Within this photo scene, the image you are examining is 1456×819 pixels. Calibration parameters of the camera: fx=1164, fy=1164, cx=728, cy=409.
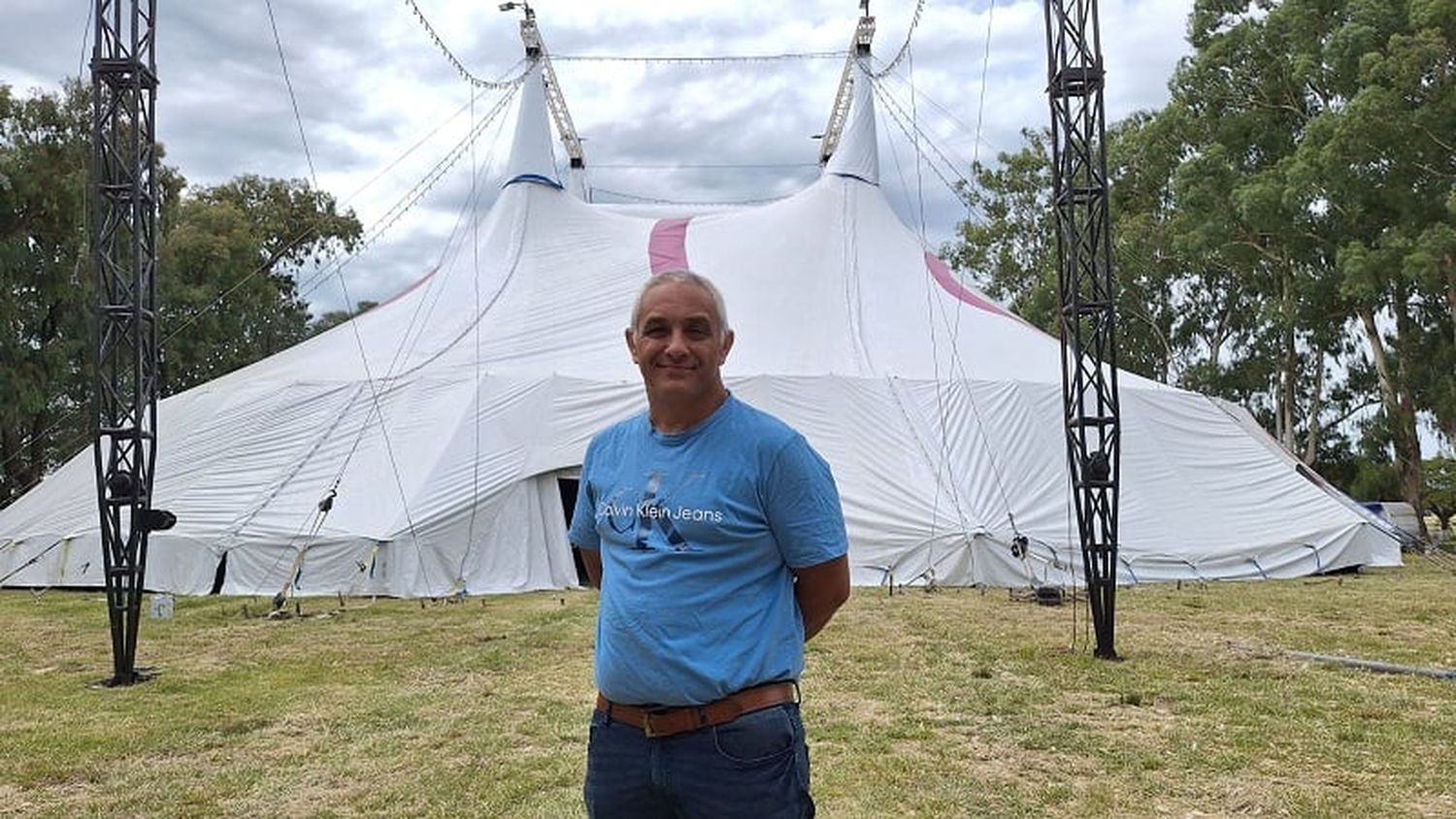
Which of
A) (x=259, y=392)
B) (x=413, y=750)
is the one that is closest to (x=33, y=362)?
(x=259, y=392)

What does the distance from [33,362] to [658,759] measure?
2053 centimetres

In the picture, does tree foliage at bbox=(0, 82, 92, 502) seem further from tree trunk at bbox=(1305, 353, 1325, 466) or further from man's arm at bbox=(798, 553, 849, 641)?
tree trunk at bbox=(1305, 353, 1325, 466)

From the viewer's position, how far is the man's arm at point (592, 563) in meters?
1.97

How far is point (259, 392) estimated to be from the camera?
12227 millimetres

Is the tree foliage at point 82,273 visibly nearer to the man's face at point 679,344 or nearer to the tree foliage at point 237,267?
the tree foliage at point 237,267

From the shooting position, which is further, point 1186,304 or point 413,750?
point 1186,304

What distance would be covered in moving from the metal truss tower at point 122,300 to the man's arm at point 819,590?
18.4 feet

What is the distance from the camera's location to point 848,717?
16.7 feet

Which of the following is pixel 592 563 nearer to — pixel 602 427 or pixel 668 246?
pixel 602 427

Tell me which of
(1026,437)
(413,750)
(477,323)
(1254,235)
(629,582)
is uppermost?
(1254,235)

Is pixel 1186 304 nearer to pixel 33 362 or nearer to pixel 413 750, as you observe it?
pixel 33 362

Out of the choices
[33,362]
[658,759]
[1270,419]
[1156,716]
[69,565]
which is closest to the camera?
[658,759]

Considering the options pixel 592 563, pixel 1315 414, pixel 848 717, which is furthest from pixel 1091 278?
pixel 1315 414

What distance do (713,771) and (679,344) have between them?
1.89 feet
